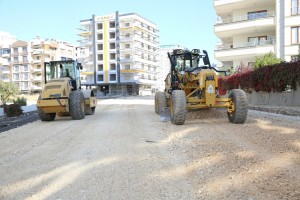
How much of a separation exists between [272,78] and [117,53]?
7083cm

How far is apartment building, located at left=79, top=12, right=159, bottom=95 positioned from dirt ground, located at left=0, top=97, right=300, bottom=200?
246 ft

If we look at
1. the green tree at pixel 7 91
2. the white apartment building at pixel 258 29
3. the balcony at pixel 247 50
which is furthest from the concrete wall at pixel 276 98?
the green tree at pixel 7 91

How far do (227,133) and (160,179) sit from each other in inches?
159

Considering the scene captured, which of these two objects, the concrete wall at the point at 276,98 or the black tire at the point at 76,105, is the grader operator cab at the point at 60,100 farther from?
the concrete wall at the point at 276,98

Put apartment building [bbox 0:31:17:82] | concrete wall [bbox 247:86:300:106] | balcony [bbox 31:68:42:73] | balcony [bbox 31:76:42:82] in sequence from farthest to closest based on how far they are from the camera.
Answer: apartment building [bbox 0:31:17:82] < balcony [bbox 31:68:42:73] < balcony [bbox 31:76:42:82] < concrete wall [bbox 247:86:300:106]

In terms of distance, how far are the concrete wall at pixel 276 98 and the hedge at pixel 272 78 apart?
27 cm

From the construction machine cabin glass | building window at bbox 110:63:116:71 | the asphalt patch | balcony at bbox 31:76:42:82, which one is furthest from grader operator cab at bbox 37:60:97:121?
balcony at bbox 31:76:42:82

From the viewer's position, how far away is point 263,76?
61.3 feet

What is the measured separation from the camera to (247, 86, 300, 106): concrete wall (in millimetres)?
16031

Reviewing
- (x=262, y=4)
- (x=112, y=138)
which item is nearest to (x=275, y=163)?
(x=112, y=138)

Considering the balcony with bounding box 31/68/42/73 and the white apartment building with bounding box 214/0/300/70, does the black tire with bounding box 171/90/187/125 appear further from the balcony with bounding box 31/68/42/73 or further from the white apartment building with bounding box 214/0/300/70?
the balcony with bounding box 31/68/42/73

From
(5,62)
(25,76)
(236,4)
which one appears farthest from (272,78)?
(5,62)

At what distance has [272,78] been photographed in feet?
57.4

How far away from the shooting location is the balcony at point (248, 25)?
3078 cm
